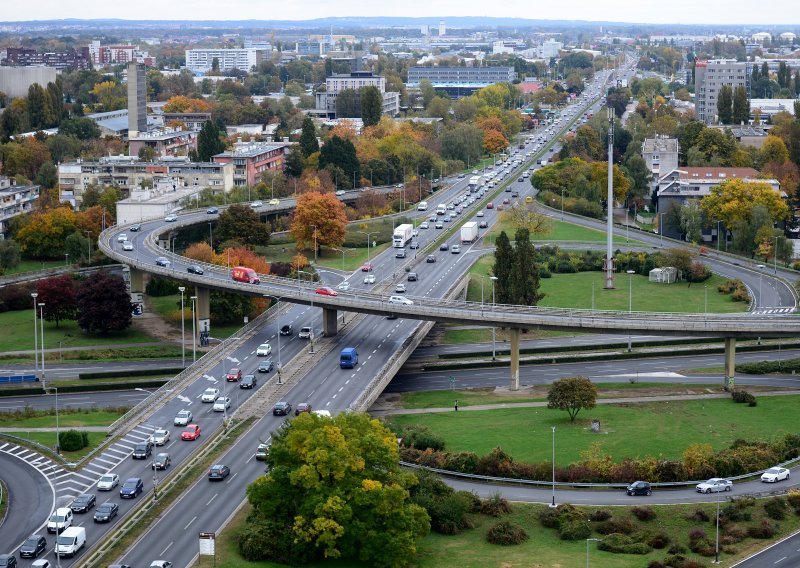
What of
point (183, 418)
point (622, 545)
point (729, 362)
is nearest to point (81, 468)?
point (183, 418)

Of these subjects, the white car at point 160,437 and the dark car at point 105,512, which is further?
the white car at point 160,437

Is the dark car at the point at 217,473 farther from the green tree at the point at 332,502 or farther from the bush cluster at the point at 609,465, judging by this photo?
the bush cluster at the point at 609,465

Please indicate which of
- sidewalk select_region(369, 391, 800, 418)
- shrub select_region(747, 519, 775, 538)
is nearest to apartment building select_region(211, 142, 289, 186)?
sidewalk select_region(369, 391, 800, 418)

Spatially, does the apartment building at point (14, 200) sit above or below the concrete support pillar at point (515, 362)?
above

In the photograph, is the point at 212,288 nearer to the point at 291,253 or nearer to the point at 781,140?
the point at 291,253

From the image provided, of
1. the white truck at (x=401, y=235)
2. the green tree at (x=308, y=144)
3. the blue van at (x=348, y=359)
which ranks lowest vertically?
the blue van at (x=348, y=359)

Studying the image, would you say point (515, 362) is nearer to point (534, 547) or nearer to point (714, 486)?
point (714, 486)

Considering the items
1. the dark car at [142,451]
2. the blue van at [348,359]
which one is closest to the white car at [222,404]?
the dark car at [142,451]
